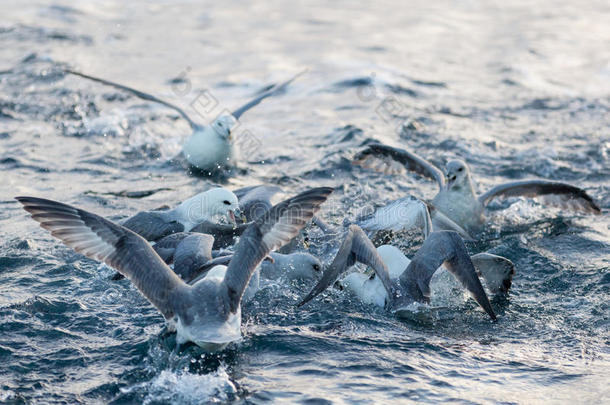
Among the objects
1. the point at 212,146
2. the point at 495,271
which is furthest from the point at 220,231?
the point at 212,146

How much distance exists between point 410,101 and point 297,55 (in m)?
3.37

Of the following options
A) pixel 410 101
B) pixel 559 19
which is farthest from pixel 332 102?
pixel 559 19

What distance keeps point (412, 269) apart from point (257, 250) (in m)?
1.47

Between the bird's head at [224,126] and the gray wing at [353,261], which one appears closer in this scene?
the gray wing at [353,261]

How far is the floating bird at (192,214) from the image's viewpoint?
778cm

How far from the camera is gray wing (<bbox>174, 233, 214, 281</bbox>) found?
665 cm

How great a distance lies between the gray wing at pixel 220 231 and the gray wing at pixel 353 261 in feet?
4.86

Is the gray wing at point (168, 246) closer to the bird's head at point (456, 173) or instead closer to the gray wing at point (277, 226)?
the gray wing at point (277, 226)

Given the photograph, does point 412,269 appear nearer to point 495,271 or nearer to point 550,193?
point 495,271

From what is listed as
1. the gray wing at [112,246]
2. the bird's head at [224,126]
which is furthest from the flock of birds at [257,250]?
the bird's head at [224,126]

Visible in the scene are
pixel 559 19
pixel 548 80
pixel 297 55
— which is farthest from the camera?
pixel 559 19

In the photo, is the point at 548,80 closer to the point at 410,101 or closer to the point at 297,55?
the point at 410,101

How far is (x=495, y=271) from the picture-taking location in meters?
7.08

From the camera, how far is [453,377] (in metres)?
5.67
